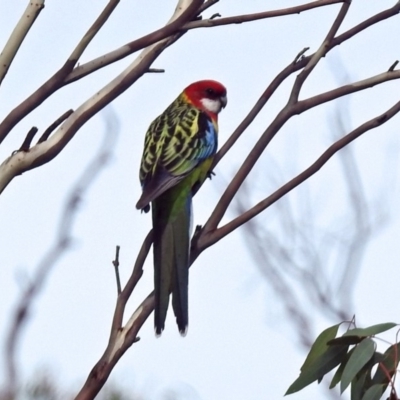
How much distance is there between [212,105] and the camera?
14.2 feet

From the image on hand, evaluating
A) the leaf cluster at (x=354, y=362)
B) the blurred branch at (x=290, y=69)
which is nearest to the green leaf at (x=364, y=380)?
the leaf cluster at (x=354, y=362)

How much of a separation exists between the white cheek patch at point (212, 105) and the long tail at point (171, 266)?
1313mm

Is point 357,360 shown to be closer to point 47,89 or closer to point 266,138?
point 266,138

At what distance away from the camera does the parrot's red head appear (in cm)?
434

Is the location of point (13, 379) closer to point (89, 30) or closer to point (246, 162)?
point (89, 30)

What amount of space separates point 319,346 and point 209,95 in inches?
85.7

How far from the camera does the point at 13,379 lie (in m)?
1.45

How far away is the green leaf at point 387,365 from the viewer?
2.22 metres

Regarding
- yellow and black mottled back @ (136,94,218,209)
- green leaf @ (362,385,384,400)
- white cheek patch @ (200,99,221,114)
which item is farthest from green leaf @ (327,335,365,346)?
white cheek patch @ (200,99,221,114)

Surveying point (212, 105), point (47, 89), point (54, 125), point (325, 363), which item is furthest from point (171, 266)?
point (212, 105)

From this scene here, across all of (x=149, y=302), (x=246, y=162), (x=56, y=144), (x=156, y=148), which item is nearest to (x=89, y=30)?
(x=56, y=144)

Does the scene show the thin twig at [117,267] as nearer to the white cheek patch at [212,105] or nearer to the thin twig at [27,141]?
the thin twig at [27,141]

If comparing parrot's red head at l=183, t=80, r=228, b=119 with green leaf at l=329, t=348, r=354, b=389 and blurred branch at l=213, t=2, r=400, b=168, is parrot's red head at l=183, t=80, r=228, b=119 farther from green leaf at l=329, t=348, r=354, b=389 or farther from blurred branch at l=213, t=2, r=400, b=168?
green leaf at l=329, t=348, r=354, b=389

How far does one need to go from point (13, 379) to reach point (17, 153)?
0.51 meters
